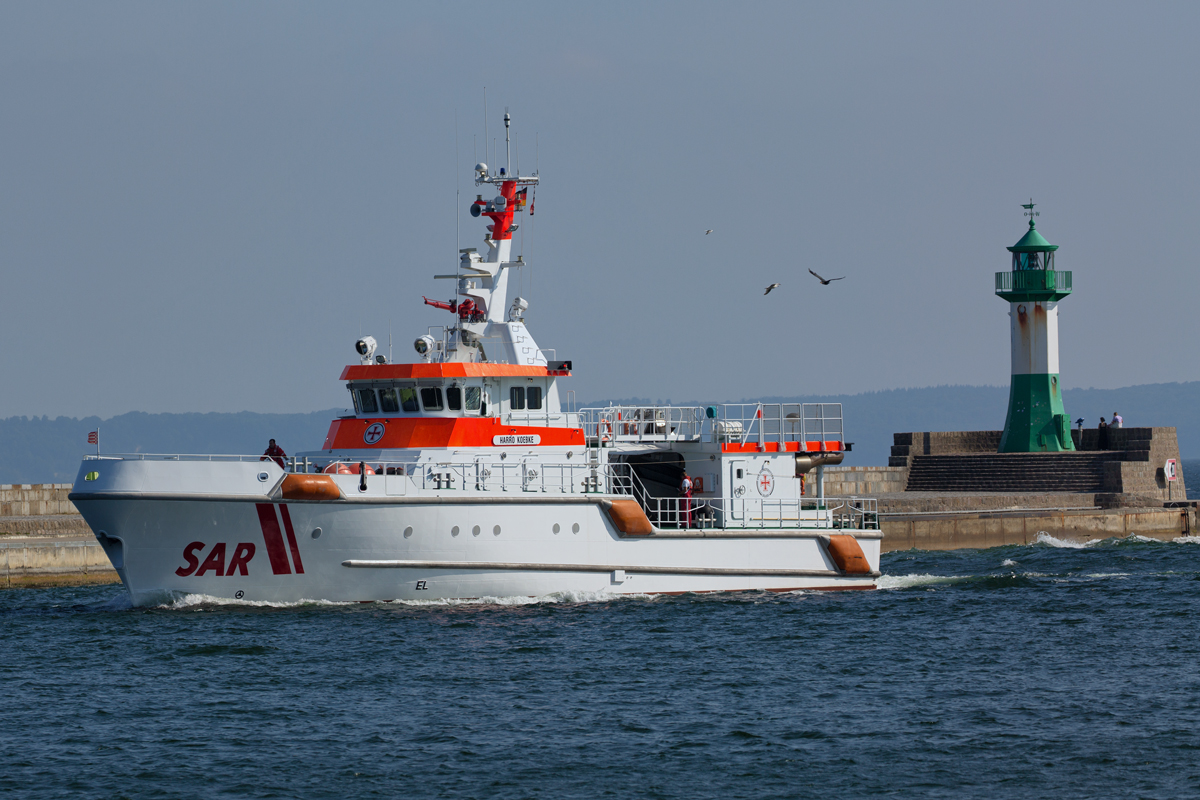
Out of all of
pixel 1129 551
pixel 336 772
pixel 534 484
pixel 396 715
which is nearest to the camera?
pixel 336 772

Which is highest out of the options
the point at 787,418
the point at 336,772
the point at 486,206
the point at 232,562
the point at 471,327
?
the point at 486,206

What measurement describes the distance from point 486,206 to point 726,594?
7.82m

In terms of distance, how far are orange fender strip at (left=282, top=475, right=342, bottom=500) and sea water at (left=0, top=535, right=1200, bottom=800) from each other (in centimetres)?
170

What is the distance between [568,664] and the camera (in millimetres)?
17641

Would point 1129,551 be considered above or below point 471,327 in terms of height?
below

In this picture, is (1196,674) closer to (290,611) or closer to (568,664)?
(568,664)

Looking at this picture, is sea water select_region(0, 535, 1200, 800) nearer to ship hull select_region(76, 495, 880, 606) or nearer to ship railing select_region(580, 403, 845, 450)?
ship hull select_region(76, 495, 880, 606)

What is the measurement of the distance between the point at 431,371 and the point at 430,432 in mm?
957

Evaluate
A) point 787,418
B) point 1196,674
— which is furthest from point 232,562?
point 1196,674

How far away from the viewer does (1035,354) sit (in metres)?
44.7

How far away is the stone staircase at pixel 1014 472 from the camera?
1662 inches

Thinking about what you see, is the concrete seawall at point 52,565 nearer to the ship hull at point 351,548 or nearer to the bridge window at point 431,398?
the ship hull at point 351,548

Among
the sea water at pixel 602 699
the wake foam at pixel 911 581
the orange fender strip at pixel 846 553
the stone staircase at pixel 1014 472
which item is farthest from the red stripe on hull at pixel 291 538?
the stone staircase at pixel 1014 472

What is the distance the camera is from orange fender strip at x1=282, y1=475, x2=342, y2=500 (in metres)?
19.5
